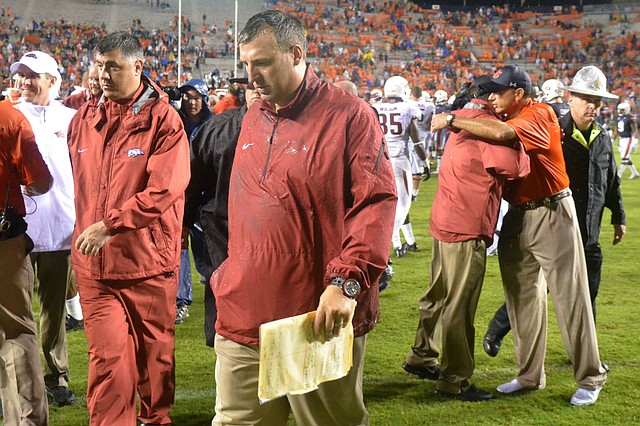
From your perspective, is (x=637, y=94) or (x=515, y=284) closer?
(x=515, y=284)

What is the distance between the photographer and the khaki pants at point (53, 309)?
466 centimetres

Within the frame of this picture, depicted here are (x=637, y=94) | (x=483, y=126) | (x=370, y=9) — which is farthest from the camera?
(x=370, y=9)

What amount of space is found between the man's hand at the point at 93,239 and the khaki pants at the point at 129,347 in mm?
421

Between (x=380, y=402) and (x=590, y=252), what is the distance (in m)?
1.87

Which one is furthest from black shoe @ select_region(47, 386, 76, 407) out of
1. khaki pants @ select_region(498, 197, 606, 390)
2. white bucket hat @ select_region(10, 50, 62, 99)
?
khaki pants @ select_region(498, 197, 606, 390)

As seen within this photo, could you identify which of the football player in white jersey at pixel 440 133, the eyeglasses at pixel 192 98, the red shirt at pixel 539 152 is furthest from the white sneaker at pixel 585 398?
A: the football player in white jersey at pixel 440 133

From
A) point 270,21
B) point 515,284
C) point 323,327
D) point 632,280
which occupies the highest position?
point 270,21

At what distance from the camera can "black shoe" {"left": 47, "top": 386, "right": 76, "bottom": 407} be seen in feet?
15.3

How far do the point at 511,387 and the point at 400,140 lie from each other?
202 inches

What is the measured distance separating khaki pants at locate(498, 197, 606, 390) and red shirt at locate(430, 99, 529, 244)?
0.73ft

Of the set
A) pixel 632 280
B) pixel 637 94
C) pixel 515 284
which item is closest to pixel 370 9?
pixel 637 94

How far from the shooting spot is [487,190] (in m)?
4.64

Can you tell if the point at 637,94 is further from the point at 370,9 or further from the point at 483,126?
the point at 483,126

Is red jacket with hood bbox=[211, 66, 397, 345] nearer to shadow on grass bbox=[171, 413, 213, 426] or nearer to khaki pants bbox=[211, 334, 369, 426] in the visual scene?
khaki pants bbox=[211, 334, 369, 426]
